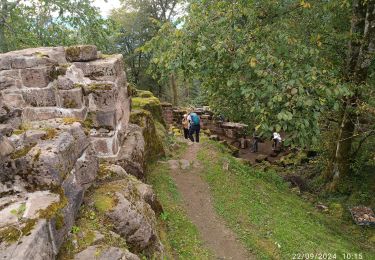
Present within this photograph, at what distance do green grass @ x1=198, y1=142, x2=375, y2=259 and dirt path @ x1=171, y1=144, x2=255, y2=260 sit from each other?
0.18 m

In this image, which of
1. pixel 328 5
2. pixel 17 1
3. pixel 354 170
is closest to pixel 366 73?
pixel 328 5

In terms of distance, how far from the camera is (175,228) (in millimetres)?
6012

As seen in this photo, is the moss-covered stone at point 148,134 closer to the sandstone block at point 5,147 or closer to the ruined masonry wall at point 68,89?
the ruined masonry wall at point 68,89

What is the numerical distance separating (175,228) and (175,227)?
3 centimetres

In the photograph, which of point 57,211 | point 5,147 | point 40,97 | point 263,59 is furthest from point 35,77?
point 263,59

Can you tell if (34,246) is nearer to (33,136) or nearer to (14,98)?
(33,136)

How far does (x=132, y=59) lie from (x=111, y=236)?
25396 mm

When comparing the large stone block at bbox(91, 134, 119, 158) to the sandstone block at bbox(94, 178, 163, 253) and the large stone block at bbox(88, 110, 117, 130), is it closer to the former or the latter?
the large stone block at bbox(88, 110, 117, 130)

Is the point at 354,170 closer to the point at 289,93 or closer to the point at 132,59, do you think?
the point at 289,93

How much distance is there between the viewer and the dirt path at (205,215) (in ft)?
19.3

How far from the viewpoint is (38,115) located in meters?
4.80

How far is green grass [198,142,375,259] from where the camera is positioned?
6.43 metres

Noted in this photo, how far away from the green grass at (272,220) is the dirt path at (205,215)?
0.60 feet

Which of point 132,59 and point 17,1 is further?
point 132,59
